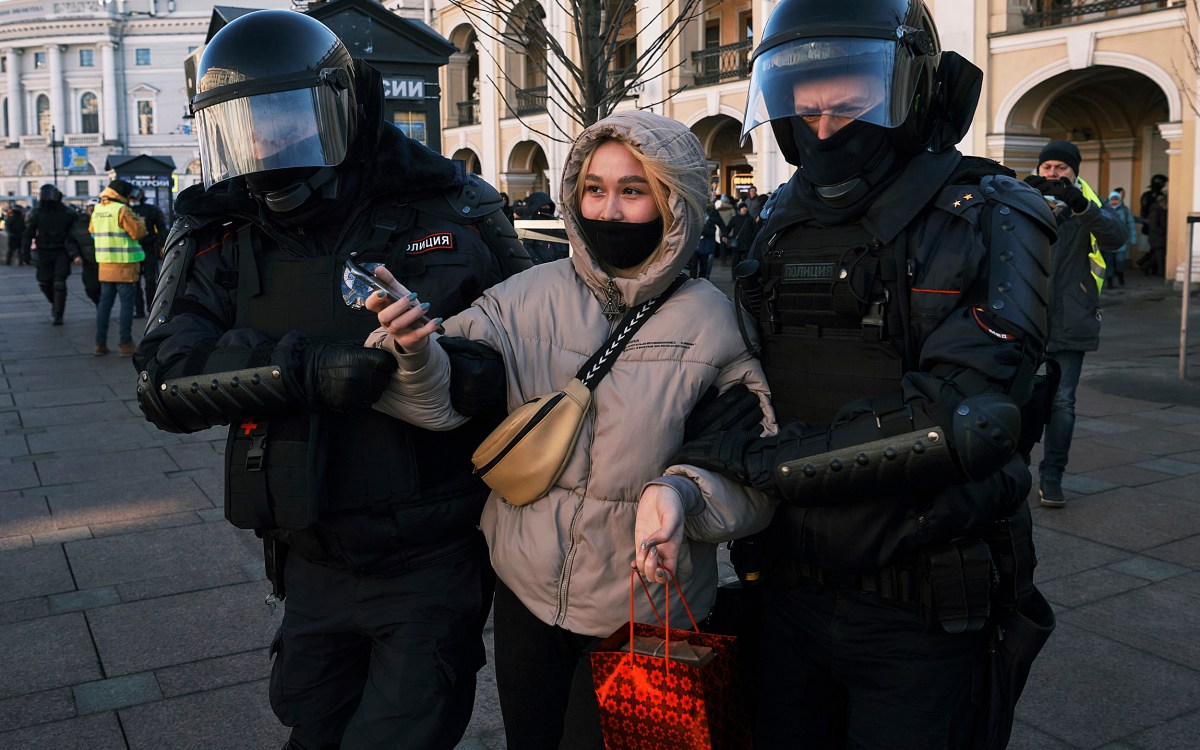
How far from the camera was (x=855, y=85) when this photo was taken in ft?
7.06

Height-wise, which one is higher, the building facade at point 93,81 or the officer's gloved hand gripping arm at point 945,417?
the building facade at point 93,81

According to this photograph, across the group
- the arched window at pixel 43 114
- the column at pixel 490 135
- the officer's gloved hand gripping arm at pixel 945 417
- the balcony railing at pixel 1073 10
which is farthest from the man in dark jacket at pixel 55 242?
the arched window at pixel 43 114

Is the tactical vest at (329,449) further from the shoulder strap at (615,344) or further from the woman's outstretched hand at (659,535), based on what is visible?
the woman's outstretched hand at (659,535)

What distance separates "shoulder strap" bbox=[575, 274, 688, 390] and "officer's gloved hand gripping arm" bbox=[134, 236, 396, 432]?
0.38 metres

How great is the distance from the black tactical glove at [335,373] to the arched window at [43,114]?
341ft

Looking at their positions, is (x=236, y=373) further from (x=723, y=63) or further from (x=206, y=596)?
(x=723, y=63)

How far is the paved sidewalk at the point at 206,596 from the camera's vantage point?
136 inches

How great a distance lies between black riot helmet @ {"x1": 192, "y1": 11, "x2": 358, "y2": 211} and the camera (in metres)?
2.40

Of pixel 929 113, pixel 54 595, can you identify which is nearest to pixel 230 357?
pixel 929 113

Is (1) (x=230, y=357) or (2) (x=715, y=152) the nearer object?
(1) (x=230, y=357)

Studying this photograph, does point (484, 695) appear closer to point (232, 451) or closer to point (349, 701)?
point (349, 701)

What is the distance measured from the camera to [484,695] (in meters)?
3.68

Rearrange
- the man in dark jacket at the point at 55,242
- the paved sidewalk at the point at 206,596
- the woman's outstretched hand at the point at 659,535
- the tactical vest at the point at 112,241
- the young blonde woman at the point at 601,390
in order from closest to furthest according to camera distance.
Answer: the woman's outstretched hand at the point at 659,535
the young blonde woman at the point at 601,390
the paved sidewalk at the point at 206,596
the tactical vest at the point at 112,241
the man in dark jacket at the point at 55,242

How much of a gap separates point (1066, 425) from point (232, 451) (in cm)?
462
